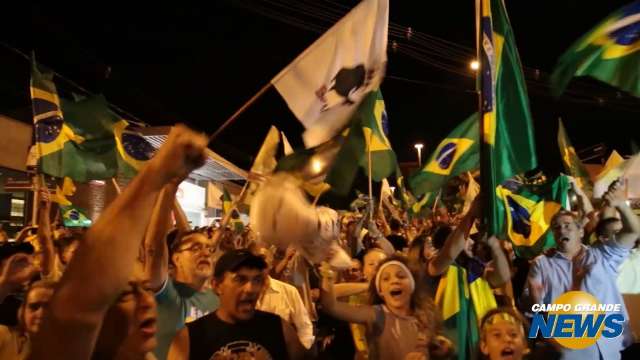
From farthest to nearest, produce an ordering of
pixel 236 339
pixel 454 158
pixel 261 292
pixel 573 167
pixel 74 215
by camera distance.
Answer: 1. pixel 74 215
2. pixel 573 167
3. pixel 454 158
4. pixel 261 292
5. pixel 236 339

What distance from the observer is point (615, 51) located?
16.2 ft

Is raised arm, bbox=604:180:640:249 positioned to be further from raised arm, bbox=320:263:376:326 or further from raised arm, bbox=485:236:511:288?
raised arm, bbox=320:263:376:326

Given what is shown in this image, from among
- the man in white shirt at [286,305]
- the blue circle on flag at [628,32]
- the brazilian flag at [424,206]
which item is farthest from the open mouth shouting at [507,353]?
the brazilian flag at [424,206]

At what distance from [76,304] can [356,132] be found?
4529 millimetres

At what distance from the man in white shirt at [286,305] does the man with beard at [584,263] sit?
6.63 feet

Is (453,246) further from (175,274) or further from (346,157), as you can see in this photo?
(175,274)

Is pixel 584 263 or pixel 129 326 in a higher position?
pixel 584 263

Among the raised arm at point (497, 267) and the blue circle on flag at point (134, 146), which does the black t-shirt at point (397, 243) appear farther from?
the blue circle on flag at point (134, 146)

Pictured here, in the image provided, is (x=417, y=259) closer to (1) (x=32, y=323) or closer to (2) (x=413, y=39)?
(1) (x=32, y=323)

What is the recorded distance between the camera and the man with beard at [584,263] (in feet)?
15.2

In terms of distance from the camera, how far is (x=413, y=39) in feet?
50.0

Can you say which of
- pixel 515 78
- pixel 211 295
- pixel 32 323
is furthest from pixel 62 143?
pixel 515 78

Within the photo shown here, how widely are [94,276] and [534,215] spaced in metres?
7.06

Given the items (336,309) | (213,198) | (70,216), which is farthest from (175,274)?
(213,198)
